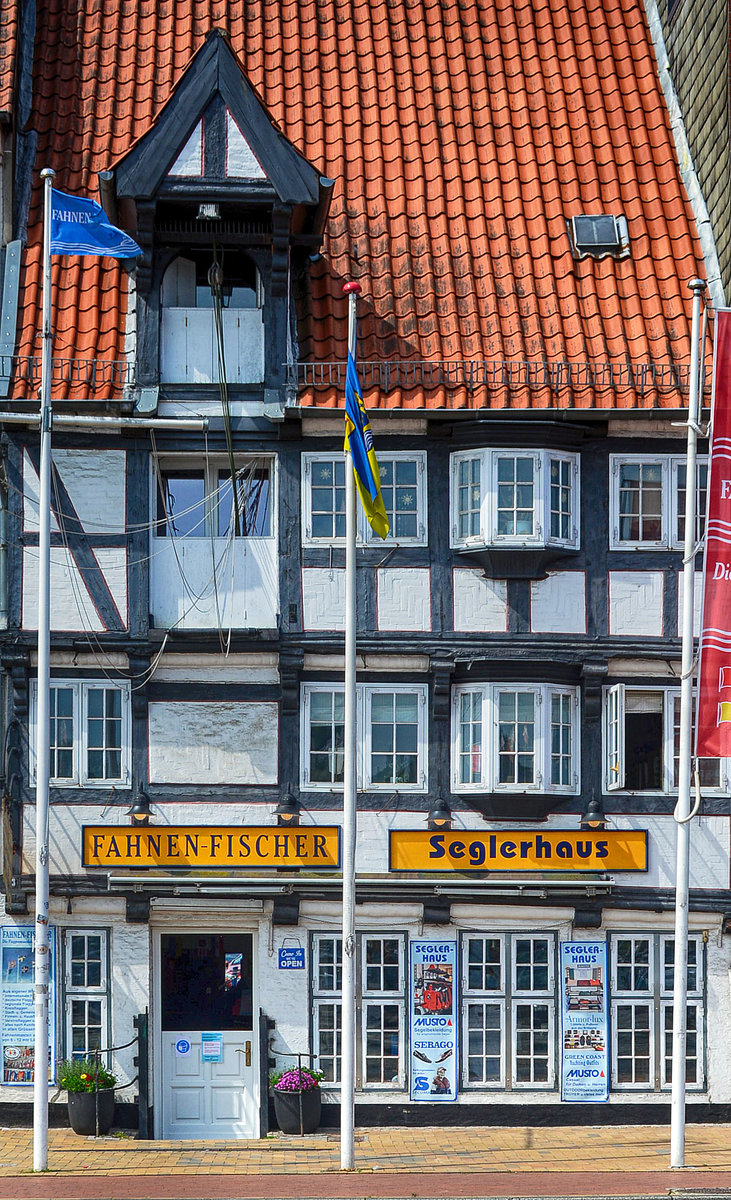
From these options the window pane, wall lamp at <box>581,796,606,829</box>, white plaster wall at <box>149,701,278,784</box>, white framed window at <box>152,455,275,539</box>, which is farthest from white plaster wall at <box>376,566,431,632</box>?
wall lamp at <box>581,796,606,829</box>

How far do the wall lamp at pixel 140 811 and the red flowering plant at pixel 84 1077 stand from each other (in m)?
3.07

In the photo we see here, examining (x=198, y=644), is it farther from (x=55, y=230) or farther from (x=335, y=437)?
(x=55, y=230)

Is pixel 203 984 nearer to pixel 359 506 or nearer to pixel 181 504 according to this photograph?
pixel 181 504

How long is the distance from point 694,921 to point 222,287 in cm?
1055

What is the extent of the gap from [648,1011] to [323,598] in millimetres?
6884

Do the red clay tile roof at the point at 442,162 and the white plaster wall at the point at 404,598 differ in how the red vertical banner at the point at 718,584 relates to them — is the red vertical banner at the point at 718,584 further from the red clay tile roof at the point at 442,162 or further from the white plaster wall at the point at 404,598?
the white plaster wall at the point at 404,598

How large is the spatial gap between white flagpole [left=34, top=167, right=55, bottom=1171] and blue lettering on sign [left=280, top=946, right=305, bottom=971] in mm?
3641

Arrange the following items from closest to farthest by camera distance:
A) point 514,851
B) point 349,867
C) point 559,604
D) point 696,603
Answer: point 349,867, point 514,851, point 559,604, point 696,603

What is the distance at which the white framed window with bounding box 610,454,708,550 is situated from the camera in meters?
21.3

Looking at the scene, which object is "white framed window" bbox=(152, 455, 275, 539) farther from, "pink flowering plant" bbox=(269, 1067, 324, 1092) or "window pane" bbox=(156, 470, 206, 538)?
"pink flowering plant" bbox=(269, 1067, 324, 1092)

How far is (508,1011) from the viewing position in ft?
68.6

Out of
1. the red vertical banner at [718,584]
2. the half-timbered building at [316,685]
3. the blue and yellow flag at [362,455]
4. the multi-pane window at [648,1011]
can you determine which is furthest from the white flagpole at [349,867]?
the multi-pane window at [648,1011]

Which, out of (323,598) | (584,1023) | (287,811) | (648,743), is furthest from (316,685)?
(584,1023)

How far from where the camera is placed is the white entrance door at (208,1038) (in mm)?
20703
